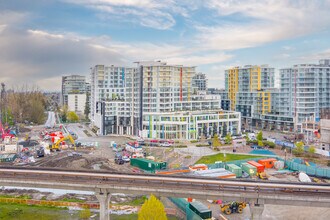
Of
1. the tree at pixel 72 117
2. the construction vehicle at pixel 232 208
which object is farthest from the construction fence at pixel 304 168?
the tree at pixel 72 117

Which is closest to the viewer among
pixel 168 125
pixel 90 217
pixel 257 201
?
pixel 257 201

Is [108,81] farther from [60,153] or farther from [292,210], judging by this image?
[292,210]

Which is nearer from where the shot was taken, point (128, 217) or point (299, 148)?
point (128, 217)

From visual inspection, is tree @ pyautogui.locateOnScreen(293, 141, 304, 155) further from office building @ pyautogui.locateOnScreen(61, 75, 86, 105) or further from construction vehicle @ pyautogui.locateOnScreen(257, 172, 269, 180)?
office building @ pyautogui.locateOnScreen(61, 75, 86, 105)

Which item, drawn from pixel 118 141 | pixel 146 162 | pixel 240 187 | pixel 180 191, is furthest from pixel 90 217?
pixel 118 141

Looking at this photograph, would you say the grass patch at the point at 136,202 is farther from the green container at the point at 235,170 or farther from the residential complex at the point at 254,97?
the residential complex at the point at 254,97

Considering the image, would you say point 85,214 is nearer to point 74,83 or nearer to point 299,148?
point 299,148

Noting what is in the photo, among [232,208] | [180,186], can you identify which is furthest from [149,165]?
[180,186]

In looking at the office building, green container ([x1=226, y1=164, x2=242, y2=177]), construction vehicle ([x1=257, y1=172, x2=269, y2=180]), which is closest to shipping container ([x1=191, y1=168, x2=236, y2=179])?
green container ([x1=226, y1=164, x2=242, y2=177])
